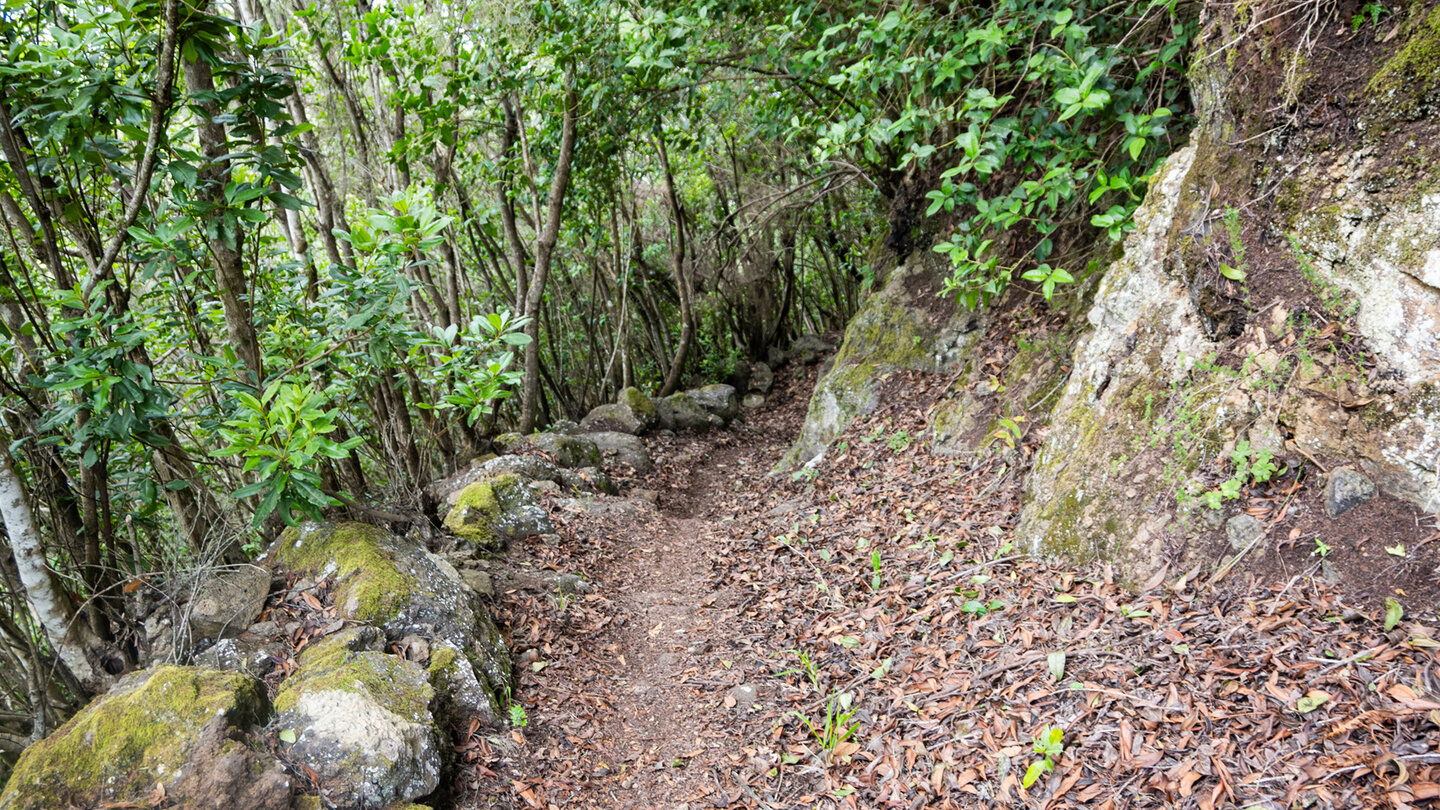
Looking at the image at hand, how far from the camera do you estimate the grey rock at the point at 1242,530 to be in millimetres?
2969

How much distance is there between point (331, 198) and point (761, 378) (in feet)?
29.5

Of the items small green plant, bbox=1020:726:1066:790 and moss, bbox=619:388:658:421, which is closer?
small green plant, bbox=1020:726:1066:790

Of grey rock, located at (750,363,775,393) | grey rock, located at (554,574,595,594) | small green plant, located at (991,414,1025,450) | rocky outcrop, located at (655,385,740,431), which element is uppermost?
small green plant, located at (991,414,1025,450)

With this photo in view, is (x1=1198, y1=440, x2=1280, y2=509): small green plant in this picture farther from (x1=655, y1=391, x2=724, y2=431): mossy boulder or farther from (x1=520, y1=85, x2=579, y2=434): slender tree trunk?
(x1=655, y1=391, x2=724, y2=431): mossy boulder

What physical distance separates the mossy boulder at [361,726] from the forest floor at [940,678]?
32 centimetres

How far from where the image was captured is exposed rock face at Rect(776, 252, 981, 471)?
23.3 feet

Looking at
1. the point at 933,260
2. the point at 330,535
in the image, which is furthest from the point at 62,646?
the point at 933,260

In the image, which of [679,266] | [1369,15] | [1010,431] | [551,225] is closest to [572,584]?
[1010,431]

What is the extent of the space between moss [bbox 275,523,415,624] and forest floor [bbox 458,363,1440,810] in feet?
2.71

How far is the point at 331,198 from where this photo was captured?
6.49m

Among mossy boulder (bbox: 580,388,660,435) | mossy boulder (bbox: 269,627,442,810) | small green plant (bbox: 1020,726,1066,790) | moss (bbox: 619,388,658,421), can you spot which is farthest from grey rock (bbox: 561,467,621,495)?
small green plant (bbox: 1020,726,1066,790)

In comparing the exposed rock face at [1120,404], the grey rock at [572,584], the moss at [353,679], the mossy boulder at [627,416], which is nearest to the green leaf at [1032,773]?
the exposed rock face at [1120,404]

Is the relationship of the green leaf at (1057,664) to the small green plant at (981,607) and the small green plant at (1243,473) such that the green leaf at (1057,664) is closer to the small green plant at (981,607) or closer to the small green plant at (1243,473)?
the small green plant at (981,607)

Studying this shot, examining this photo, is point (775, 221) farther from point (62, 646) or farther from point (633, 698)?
point (62, 646)
